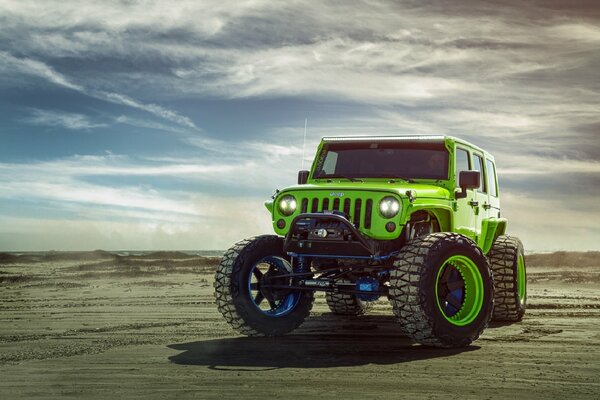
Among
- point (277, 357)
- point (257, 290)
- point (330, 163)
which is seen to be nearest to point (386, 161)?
point (330, 163)

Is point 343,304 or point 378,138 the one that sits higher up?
point 378,138

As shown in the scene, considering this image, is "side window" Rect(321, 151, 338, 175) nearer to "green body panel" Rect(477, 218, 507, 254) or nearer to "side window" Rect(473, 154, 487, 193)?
"side window" Rect(473, 154, 487, 193)

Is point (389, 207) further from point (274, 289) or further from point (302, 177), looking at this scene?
point (302, 177)

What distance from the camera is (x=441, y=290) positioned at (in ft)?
33.5

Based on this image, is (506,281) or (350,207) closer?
(350,207)

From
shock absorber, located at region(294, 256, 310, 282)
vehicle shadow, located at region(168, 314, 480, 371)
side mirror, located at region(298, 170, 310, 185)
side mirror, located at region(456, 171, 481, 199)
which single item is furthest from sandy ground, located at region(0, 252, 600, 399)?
side mirror, located at region(298, 170, 310, 185)

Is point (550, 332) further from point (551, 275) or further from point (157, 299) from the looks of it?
point (551, 275)

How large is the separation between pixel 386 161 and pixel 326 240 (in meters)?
2.20

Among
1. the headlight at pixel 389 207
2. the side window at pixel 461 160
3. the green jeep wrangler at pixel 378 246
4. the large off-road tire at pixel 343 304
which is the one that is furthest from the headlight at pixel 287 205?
the large off-road tire at pixel 343 304

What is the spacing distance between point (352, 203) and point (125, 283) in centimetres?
1605

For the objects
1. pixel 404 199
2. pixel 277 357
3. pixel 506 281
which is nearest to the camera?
pixel 277 357

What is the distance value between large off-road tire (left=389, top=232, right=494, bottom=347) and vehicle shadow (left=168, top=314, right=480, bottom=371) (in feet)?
0.85

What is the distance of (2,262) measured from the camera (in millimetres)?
42594

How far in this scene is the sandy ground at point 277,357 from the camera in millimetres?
7289
